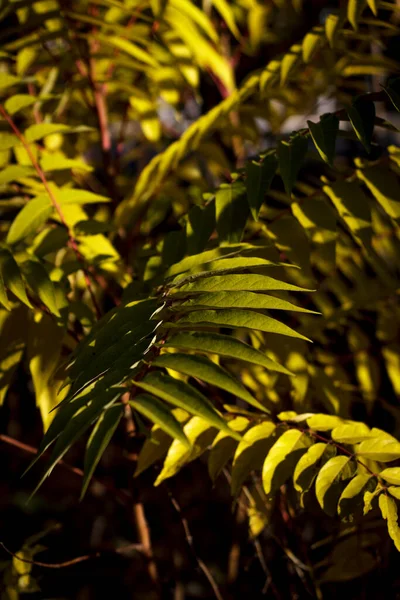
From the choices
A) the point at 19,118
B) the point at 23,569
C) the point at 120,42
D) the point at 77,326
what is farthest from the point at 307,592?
the point at 19,118

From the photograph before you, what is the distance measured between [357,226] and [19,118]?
1.36 meters

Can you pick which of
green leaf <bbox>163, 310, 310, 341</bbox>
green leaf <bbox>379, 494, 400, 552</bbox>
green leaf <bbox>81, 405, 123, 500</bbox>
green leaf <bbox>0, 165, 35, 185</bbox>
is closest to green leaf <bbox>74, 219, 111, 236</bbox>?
green leaf <bbox>0, 165, 35, 185</bbox>

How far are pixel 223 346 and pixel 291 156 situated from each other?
0.43 meters

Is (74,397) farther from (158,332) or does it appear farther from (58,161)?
(58,161)

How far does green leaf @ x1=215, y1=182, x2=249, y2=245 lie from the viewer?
901mm

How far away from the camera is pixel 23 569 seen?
39.6 inches

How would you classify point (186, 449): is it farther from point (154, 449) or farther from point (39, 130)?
point (39, 130)

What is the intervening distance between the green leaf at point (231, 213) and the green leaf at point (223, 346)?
0.31 meters

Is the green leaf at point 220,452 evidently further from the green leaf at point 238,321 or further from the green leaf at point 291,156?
the green leaf at point 291,156

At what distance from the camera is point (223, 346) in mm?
581

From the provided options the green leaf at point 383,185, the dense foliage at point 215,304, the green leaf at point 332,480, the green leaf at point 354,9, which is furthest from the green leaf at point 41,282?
the green leaf at point 354,9

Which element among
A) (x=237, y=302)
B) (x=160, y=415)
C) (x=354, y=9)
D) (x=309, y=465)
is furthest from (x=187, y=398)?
(x=354, y=9)

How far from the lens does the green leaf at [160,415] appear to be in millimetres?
497

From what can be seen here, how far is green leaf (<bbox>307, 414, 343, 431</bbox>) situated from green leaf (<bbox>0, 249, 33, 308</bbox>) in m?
0.48
